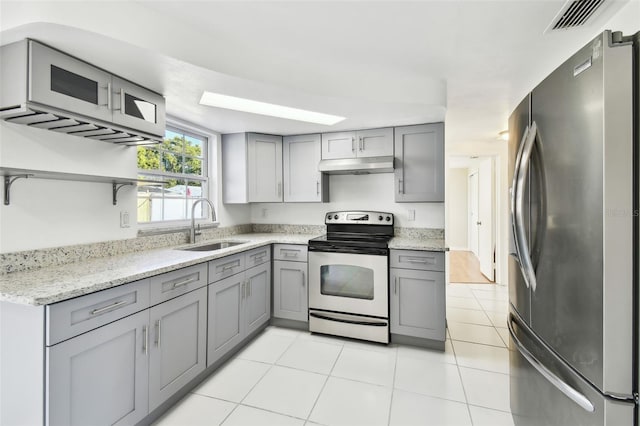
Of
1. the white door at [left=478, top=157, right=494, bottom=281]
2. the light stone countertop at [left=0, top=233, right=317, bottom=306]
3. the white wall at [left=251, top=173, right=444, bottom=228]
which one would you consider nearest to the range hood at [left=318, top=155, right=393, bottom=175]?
the white wall at [left=251, top=173, right=444, bottom=228]

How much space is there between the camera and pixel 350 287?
286cm

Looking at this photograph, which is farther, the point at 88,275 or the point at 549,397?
the point at 88,275

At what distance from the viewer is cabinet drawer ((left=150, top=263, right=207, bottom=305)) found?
1.71 m

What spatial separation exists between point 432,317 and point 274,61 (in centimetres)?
244

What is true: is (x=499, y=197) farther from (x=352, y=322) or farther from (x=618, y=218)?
(x=618, y=218)

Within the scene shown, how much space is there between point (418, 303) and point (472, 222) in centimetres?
568

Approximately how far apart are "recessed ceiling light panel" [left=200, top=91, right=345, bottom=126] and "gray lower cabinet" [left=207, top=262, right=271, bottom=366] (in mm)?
1416

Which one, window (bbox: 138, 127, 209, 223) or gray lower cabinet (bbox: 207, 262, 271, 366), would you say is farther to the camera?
window (bbox: 138, 127, 209, 223)

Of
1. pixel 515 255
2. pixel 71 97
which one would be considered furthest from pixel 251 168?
pixel 515 255

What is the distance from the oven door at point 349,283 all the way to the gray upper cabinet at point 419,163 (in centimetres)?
82

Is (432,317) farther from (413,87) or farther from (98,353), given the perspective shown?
(98,353)

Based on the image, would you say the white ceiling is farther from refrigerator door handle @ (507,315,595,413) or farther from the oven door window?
refrigerator door handle @ (507,315,595,413)

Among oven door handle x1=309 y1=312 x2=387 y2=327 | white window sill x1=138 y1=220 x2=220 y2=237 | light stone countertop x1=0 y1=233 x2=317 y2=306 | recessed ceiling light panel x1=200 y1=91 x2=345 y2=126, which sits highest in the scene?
recessed ceiling light panel x1=200 y1=91 x2=345 y2=126

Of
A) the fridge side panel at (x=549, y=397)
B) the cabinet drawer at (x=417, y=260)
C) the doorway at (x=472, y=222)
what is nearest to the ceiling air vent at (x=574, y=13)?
the fridge side panel at (x=549, y=397)
